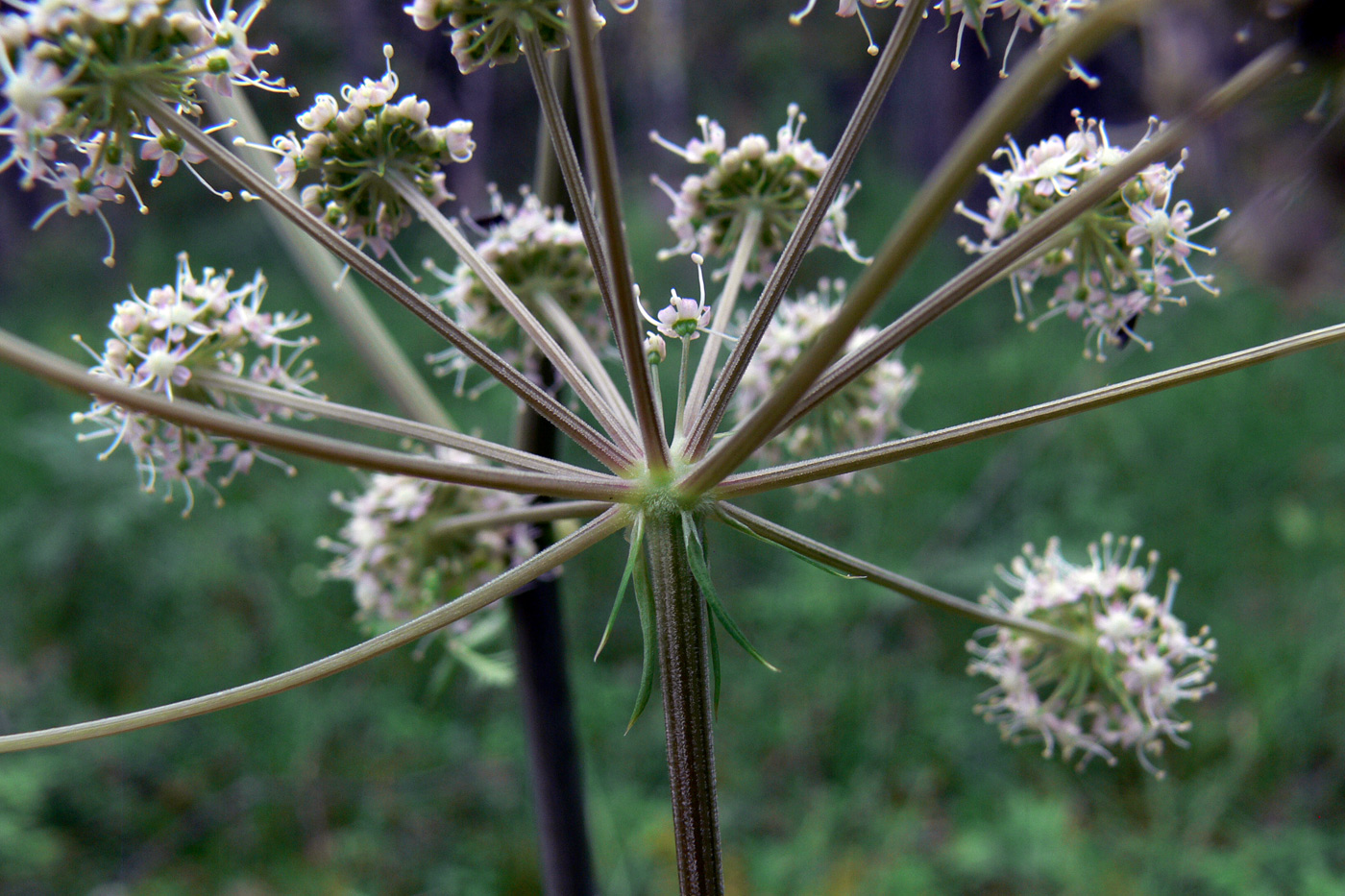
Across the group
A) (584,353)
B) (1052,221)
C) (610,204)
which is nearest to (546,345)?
(584,353)

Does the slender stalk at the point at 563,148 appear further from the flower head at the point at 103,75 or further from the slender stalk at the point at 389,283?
the flower head at the point at 103,75

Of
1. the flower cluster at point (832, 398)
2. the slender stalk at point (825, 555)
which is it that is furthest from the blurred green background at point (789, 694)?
the slender stalk at point (825, 555)

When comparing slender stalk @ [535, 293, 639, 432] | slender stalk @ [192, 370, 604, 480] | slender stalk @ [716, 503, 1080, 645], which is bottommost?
slender stalk @ [716, 503, 1080, 645]

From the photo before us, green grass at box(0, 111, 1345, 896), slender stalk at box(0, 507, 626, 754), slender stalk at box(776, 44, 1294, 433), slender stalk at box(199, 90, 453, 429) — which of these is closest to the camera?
slender stalk at box(776, 44, 1294, 433)

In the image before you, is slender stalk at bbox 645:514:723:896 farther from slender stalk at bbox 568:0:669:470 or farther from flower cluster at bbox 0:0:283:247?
flower cluster at bbox 0:0:283:247

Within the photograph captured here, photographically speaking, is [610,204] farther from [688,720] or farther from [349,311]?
[349,311]

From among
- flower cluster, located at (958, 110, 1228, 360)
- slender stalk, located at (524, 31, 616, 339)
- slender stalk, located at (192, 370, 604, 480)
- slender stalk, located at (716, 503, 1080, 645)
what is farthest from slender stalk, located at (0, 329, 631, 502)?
flower cluster, located at (958, 110, 1228, 360)
